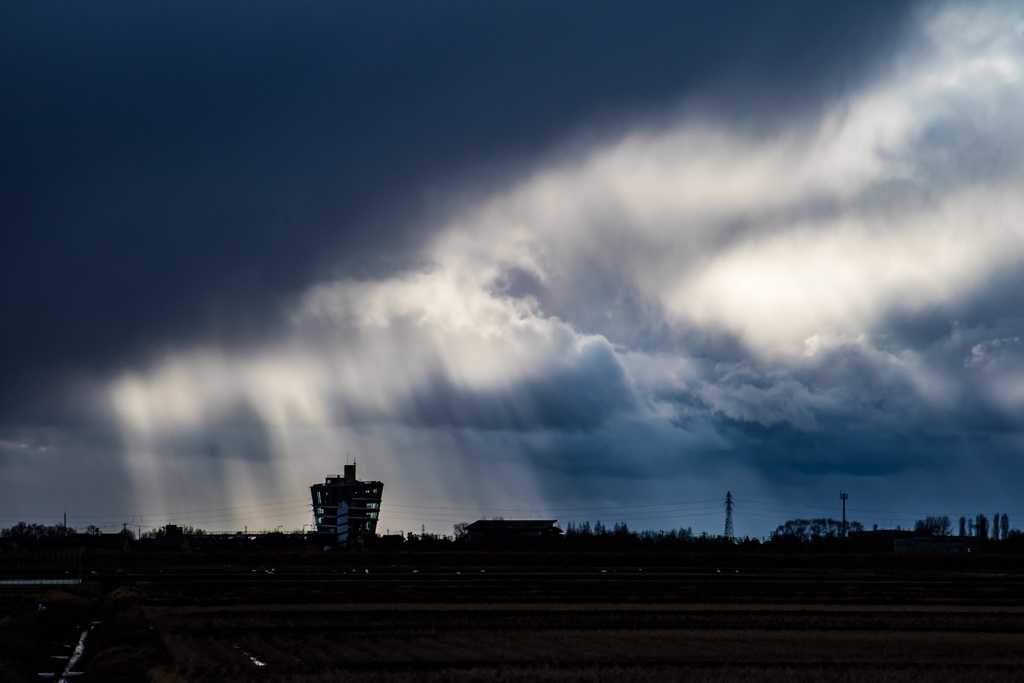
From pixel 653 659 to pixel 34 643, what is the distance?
25.0 metres

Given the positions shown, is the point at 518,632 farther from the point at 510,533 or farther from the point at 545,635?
the point at 510,533

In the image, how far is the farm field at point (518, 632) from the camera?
35.3 metres

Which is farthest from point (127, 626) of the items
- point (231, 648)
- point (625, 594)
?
point (625, 594)

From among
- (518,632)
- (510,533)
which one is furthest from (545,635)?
(510,533)

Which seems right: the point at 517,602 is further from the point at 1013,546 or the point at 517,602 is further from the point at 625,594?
the point at 1013,546

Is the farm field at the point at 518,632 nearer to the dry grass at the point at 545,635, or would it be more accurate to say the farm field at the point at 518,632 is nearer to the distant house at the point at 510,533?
the dry grass at the point at 545,635

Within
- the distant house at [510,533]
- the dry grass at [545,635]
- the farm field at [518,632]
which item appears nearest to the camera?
the dry grass at [545,635]

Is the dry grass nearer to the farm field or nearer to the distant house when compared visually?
the farm field

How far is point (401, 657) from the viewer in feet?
127

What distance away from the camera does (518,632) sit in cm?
4659

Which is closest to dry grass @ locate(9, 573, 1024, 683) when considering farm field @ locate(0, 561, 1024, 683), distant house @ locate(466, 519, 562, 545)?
farm field @ locate(0, 561, 1024, 683)

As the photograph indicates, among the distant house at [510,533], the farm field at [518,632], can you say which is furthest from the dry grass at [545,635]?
the distant house at [510,533]

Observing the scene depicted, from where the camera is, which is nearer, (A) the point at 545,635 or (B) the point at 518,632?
(A) the point at 545,635

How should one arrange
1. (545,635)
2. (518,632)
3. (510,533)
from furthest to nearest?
(510,533)
(518,632)
(545,635)
